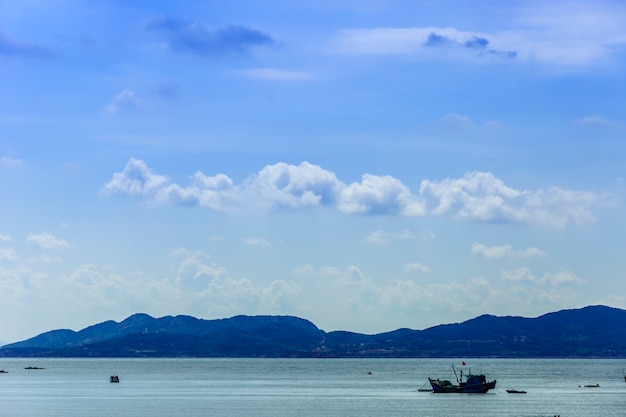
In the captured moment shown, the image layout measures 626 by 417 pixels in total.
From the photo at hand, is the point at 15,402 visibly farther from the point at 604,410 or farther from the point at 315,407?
the point at 604,410

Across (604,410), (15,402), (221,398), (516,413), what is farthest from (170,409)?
(604,410)

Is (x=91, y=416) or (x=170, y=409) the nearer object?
(x=91, y=416)

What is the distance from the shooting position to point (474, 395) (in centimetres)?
19988

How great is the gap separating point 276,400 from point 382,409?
29959mm

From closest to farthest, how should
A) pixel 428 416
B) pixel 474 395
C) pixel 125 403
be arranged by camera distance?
pixel 428 416 → pixel 125 403 → pixel 474 395

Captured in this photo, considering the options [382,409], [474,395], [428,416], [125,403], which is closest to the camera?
[428,416]

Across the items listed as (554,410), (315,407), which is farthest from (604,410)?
(315,407)

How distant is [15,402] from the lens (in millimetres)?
194375

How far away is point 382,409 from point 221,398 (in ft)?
138

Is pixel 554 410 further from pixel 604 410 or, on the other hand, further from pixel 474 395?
pixel 474 395

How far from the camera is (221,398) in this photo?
7781 inches

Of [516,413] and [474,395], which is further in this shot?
[474,395]

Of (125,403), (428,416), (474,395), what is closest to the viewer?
(428,416)

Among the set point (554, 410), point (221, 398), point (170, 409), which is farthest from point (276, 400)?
point (554, 410)
